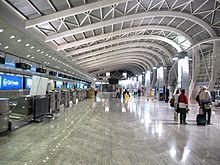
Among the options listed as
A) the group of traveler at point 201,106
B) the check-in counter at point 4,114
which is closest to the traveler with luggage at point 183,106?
the group of traveler at point 201,106

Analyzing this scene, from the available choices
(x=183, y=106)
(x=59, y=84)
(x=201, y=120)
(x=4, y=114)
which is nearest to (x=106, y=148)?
(x=4, y=114)

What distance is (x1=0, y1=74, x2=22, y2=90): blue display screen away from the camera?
1462cm

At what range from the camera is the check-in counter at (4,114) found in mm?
7078

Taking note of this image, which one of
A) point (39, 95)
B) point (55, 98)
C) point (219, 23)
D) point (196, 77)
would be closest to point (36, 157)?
point (39, 95)

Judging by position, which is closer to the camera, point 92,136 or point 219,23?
point 92,136

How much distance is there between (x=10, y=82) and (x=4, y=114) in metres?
9.60

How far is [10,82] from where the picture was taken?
15984 millimetres

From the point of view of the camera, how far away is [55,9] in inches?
564

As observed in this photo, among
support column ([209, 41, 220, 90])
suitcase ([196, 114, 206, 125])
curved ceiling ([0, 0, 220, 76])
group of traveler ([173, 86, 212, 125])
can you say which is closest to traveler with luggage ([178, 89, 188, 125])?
group of traveler ([173, 86, 212, 125])

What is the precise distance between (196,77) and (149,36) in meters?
8.88

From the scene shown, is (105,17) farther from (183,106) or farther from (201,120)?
(201,120)

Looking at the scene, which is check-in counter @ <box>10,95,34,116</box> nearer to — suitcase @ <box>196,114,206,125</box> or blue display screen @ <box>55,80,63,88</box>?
suitcase @ <box>196,114,206,125</box>

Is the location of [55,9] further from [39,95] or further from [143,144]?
[143,144]

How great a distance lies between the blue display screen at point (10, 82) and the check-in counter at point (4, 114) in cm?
790
